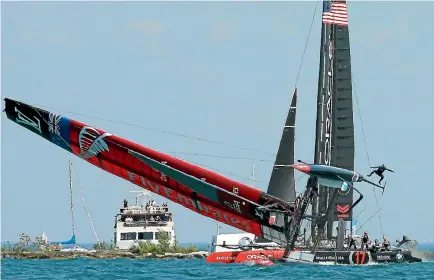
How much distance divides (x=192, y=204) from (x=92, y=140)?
497cm

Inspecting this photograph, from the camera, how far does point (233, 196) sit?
43.3m

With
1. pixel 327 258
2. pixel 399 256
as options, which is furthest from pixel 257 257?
pixel 399 256

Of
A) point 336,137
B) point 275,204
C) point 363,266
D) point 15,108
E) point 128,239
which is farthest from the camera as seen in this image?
point 128,239

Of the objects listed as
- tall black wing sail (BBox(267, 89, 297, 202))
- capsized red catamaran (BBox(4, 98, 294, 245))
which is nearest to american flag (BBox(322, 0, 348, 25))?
tall black wing sail (BBox(267, 89, 297, 202))

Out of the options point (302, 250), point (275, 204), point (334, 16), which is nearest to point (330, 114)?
point (334, 16)

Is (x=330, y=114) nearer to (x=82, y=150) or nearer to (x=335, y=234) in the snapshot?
(x=335, y=234)

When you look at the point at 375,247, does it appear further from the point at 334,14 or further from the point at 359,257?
the point at 334,14

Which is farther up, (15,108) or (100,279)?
(15,108)

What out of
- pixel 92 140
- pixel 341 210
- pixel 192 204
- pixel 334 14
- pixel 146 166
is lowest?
pixel 192 204

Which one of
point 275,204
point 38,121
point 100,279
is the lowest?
point 100,279

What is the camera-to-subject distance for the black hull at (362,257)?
49.7 meters

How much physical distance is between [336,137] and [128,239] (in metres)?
34.2

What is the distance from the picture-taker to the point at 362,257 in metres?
50.4

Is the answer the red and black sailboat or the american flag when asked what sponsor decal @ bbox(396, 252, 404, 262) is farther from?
the american flag
